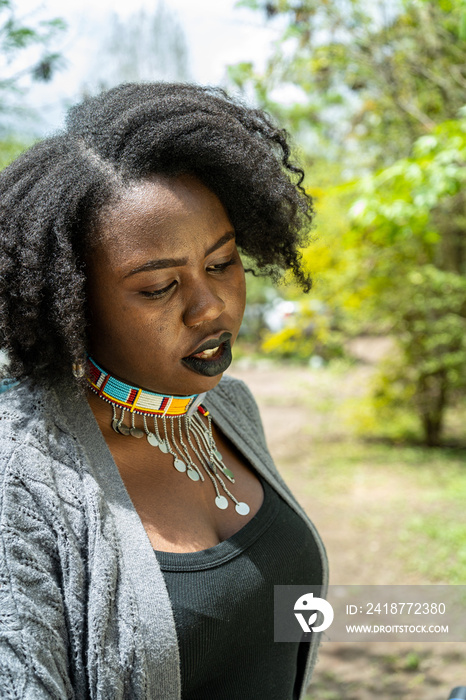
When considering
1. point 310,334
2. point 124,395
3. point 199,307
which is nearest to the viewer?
point 199,307

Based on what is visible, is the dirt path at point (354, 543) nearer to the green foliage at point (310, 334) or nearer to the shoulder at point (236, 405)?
the green foliage at point (310, 334)

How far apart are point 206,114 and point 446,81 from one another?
4811mm

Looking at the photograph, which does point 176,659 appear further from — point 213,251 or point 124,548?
point 213,251

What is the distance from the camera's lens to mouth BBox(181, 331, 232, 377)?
1.43 metres

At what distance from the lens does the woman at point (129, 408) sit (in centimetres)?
119

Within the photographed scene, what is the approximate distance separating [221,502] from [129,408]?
33 centimetres

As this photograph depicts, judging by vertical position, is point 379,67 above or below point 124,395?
above

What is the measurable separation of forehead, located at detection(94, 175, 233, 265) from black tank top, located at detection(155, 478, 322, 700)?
63cm

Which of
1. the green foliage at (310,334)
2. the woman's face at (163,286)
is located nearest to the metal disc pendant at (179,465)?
the woman's face at (163,286)

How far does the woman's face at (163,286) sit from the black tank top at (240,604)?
380 mm

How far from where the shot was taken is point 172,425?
1.63 metres

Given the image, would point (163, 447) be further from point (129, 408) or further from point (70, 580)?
point (70, 580)

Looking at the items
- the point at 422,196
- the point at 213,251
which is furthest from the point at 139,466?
the point at 422,196

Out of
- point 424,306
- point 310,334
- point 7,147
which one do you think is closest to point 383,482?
point 424,306
